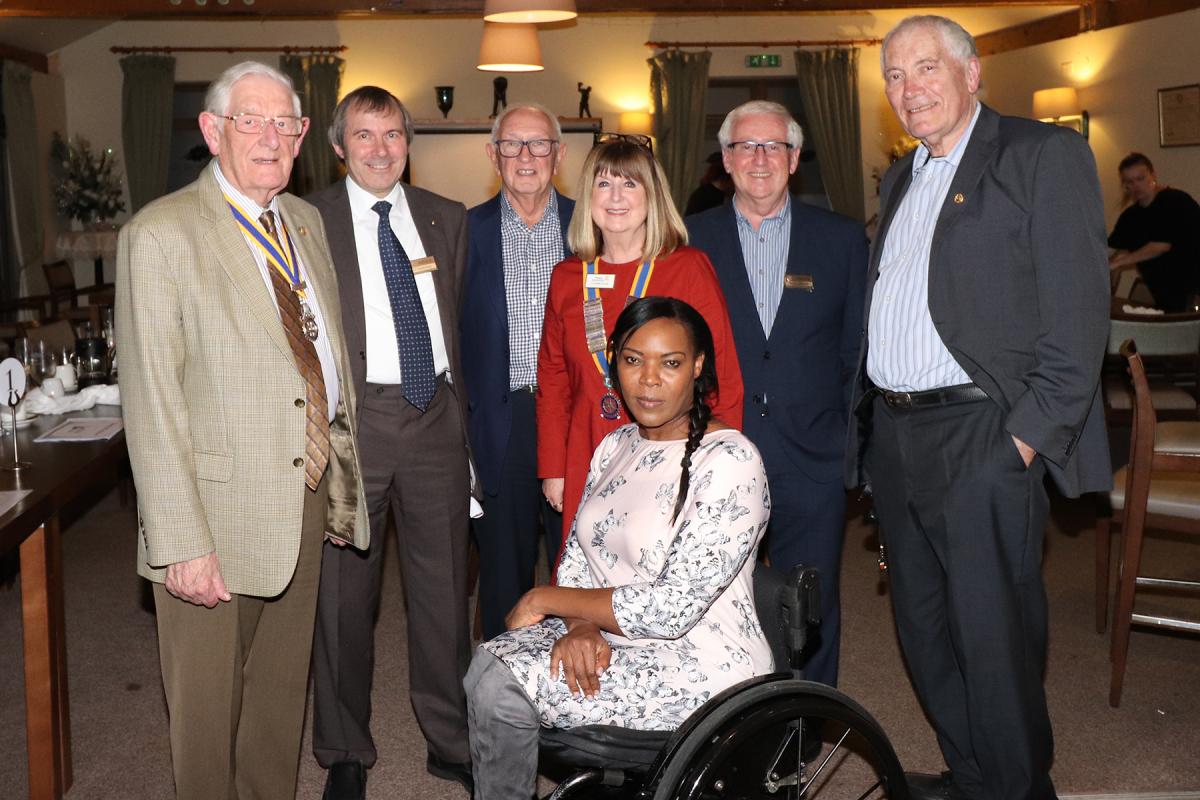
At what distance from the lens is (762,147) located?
3.13 meters

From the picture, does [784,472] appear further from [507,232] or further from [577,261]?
[507,232]

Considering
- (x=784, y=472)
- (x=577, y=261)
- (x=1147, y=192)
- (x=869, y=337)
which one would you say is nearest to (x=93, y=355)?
(x=577, y=261)

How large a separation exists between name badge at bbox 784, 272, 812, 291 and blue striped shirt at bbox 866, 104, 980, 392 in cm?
38

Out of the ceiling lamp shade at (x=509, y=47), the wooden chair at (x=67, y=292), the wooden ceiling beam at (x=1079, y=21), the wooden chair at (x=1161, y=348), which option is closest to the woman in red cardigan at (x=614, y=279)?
the wooden chair at (x=1161, y=348)

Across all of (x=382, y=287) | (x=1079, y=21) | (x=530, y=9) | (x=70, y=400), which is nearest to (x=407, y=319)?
(x=382, y=287)

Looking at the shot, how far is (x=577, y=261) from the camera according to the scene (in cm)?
302

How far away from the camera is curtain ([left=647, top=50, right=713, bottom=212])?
1280 cm

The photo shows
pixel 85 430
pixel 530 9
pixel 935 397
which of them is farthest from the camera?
pixel 530 9

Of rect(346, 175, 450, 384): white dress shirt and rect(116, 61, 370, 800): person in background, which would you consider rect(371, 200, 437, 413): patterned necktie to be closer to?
rect(346, 175, 450, 384): white dress shirt

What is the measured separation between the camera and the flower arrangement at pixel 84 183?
12141mm

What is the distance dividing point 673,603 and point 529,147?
1.59m

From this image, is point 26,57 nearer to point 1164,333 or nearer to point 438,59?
point 438,59

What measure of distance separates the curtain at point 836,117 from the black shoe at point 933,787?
34.5 ft

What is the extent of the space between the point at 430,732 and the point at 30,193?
10.6m
